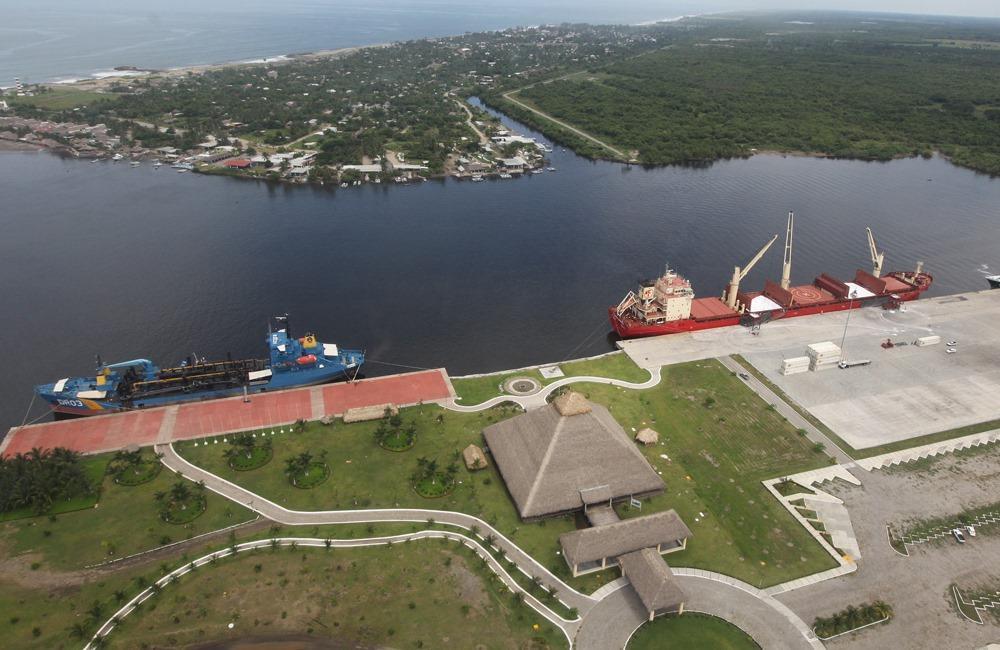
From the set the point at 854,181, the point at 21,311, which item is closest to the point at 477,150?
the point at 854,181

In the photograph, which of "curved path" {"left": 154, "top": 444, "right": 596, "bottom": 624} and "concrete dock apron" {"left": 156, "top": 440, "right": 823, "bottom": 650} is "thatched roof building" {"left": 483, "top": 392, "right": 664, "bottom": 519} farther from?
"concrete dock apron" {"left": 156, "top": 440, "right": 823, "bottom": 650}

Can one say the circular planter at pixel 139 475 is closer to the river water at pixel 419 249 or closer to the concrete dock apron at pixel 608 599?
the concrete dock apron at pixel 608 599

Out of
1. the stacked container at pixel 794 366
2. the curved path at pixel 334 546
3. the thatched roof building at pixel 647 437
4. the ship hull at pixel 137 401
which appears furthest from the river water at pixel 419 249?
the curved path at pixel 334 546

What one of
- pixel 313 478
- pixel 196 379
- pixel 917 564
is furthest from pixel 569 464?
pixel 196 379

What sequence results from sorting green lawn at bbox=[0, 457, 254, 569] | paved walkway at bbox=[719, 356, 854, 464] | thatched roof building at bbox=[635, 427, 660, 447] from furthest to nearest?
thatched roof building at bbox=[635, 427, 660, 447], paved walkway at bbox=[719, 356, 854, 464], green lawn at bbox=[0, 457, 254, 569]

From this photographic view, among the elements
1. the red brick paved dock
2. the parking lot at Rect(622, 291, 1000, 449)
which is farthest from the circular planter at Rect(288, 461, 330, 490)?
the parking lot at Rect(622, 291, 1000, 449)

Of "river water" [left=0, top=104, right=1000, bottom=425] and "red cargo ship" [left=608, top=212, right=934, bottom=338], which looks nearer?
"red cargo ship" [left=608, top=212, right=934, bottom=338]

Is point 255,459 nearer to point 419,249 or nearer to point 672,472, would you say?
point 672,472

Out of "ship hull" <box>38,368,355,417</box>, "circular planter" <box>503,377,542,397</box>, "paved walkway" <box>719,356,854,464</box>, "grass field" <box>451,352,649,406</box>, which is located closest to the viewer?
"paved walkway" <box>719,356,854,464</box>

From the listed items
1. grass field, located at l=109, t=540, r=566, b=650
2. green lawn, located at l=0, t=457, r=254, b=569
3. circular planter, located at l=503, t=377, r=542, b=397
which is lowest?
grass field, located at l=109, t=540, r=566, b=650
